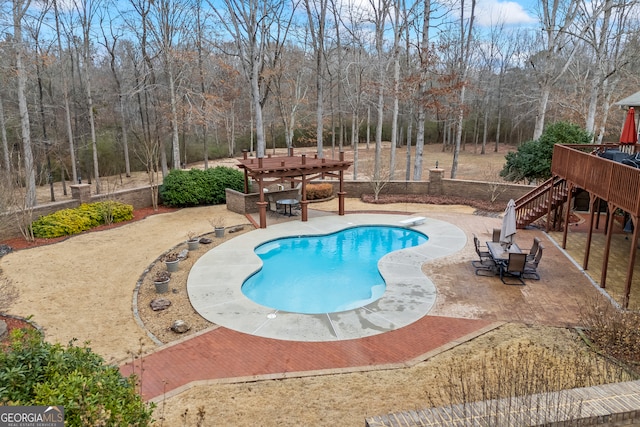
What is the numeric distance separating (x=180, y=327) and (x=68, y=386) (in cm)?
532

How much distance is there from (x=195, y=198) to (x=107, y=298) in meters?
10.4

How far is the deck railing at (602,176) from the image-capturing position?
995 cm

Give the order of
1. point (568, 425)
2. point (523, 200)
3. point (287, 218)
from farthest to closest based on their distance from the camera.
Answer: point (287, 218) < point (523, 200) < point (568, 425)

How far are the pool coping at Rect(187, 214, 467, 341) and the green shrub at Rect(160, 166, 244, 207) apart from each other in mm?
5693

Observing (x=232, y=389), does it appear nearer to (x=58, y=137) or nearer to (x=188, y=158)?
(x=58, y=137)

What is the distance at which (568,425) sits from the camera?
5062 mm

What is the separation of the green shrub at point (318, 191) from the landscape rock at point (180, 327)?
13.9 meters

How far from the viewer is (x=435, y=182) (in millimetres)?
22781

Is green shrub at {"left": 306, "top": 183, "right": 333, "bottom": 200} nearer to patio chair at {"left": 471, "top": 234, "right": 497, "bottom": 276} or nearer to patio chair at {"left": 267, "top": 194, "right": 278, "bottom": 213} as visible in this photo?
patio chair at {"left": 267, "top": 194, "right": 278, "bottom": 213}

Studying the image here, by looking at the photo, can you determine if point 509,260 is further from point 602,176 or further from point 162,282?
point 162,282

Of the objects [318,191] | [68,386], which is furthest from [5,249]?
[318,191]

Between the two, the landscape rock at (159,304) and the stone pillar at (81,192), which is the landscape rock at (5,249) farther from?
the landscape rock at (159,304)

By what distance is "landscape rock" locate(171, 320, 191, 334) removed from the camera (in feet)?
29.6

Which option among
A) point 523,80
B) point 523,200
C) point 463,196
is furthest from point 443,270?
point 523,80
